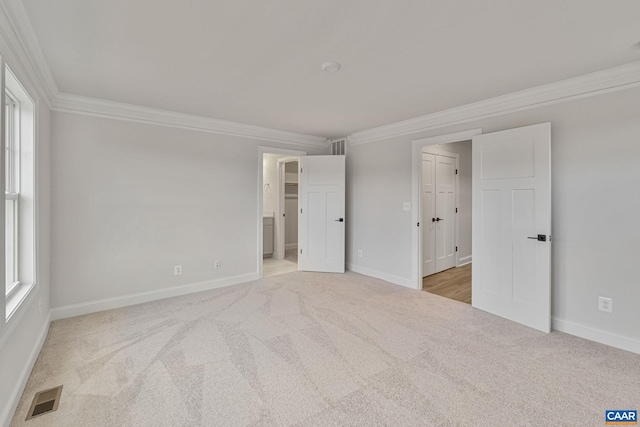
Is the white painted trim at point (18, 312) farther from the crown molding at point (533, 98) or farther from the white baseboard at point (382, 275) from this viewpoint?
the crown molding at point (533, 98)

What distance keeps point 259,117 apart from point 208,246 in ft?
6.11

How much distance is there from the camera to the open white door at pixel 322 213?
15.7 feet

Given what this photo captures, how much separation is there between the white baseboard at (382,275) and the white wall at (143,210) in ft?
5.46

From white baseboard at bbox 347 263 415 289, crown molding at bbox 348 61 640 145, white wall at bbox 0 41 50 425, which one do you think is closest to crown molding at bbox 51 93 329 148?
white wall at bbox 0 41 50 425

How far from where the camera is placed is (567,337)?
2641mm

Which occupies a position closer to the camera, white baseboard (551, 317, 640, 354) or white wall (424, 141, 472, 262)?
white baseboard (551, 317, 640, 354)

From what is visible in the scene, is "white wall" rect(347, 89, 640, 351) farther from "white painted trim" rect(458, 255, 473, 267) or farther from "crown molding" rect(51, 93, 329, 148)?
"crown molding" rect(51, 93, 329, 148)

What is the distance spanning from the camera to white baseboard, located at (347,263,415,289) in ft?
13.6

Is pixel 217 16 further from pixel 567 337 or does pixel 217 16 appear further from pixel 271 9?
pixel 567 337

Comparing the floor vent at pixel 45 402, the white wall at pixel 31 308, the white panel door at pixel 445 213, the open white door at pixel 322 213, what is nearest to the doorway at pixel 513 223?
the white panel door at pixel 445 213

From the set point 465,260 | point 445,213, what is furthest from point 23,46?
point 465,260

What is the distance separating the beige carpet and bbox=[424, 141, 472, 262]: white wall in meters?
2.42

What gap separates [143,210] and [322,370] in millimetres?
2785

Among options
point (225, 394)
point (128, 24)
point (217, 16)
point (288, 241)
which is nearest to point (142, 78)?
point (128, 24)
